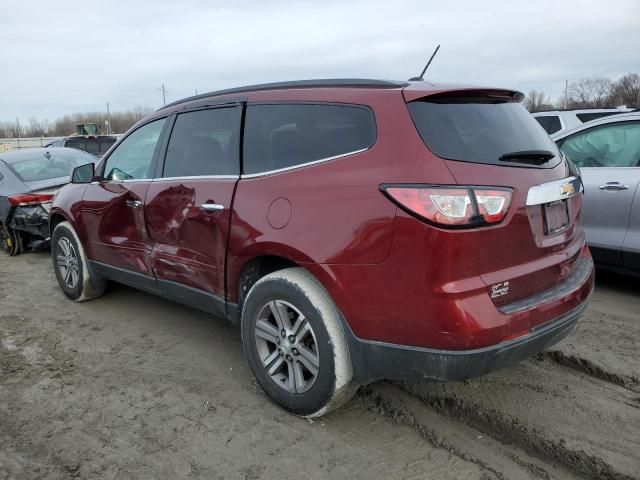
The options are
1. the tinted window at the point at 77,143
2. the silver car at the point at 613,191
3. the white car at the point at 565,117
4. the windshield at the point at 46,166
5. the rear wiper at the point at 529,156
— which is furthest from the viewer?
the tinted window at the point at 77,143

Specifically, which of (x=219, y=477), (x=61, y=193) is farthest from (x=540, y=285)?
(x=61, y=193)

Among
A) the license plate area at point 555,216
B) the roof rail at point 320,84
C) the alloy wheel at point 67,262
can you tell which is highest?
the roof rail at point 320,84

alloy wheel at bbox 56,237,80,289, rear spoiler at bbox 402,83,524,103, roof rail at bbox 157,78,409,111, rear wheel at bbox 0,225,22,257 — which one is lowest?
rear wheel at bbox 0,225,22,257

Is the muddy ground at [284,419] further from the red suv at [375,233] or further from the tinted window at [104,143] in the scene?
the tinted window at [104,143]

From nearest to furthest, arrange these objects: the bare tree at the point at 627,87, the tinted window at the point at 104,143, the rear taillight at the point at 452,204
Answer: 1. the rear taillight at the point at 452,204
2. the tinted window at the point at 104,143
3. the bare tree at the point at 627,87

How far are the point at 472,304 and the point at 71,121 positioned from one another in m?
108

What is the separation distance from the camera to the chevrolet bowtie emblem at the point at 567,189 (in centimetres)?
281

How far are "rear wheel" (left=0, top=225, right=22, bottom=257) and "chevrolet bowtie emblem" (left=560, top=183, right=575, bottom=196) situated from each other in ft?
23.2

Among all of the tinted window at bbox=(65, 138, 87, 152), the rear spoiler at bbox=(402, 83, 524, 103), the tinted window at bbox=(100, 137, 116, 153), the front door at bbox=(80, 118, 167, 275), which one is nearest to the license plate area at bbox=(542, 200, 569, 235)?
the rear spoiler at bbox=(402, 83, 524, 103)

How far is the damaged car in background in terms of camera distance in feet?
23.3

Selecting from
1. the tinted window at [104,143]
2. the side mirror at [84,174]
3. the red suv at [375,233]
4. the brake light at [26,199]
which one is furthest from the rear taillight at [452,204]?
the tinted window at [104,143]

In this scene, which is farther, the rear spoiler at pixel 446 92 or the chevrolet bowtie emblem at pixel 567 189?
the chevrolet bowtie emblem at pixel 567 189

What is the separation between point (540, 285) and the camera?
2676 millimetres

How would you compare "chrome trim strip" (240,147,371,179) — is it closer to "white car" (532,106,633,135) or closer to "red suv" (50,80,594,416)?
"red suv" (50,80,594,416)
